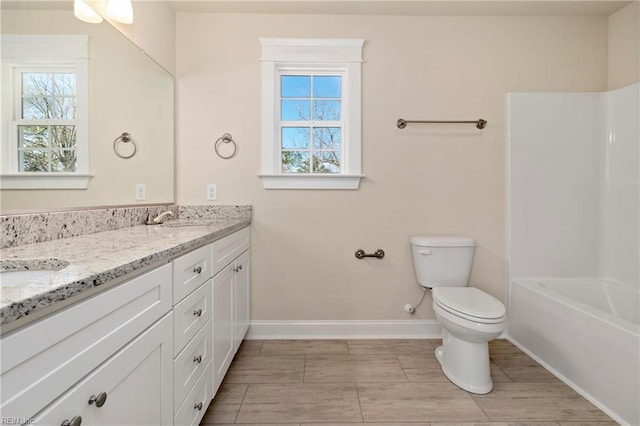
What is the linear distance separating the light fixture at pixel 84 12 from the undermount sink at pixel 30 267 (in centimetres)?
114

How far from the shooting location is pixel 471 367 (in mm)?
1558

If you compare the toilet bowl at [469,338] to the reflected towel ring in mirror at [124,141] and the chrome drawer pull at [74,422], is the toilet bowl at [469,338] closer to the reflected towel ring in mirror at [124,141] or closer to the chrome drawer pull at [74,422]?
the chrome drawer pull at [74,422]

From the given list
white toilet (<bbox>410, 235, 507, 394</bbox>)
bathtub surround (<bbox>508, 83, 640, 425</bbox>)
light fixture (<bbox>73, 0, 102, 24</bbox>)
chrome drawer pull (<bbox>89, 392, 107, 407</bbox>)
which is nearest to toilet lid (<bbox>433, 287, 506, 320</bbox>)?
white toilet (<bbox>410, 235, 507, 394</bbox>)

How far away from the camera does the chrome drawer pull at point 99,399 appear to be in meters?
0.62

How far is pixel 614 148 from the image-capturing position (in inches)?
80.7

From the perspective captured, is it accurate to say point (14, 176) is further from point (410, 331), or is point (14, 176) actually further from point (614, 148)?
point (614, 148)

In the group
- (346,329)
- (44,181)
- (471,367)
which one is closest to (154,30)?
(44,181)

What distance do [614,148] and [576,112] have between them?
36 cm

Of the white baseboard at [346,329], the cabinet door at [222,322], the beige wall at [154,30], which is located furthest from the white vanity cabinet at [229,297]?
the beige wall at [154,30]

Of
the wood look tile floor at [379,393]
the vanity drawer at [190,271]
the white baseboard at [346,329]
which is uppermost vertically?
the vanity drawer at [190,271]

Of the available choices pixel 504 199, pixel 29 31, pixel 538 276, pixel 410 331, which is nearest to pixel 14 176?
pixel 29 31

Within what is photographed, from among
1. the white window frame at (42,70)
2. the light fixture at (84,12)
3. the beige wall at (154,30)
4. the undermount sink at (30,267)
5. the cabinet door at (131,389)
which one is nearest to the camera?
the cabinet door at (131,389)

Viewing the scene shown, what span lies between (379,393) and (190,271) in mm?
1189

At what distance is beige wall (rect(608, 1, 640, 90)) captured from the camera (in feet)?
6.49
